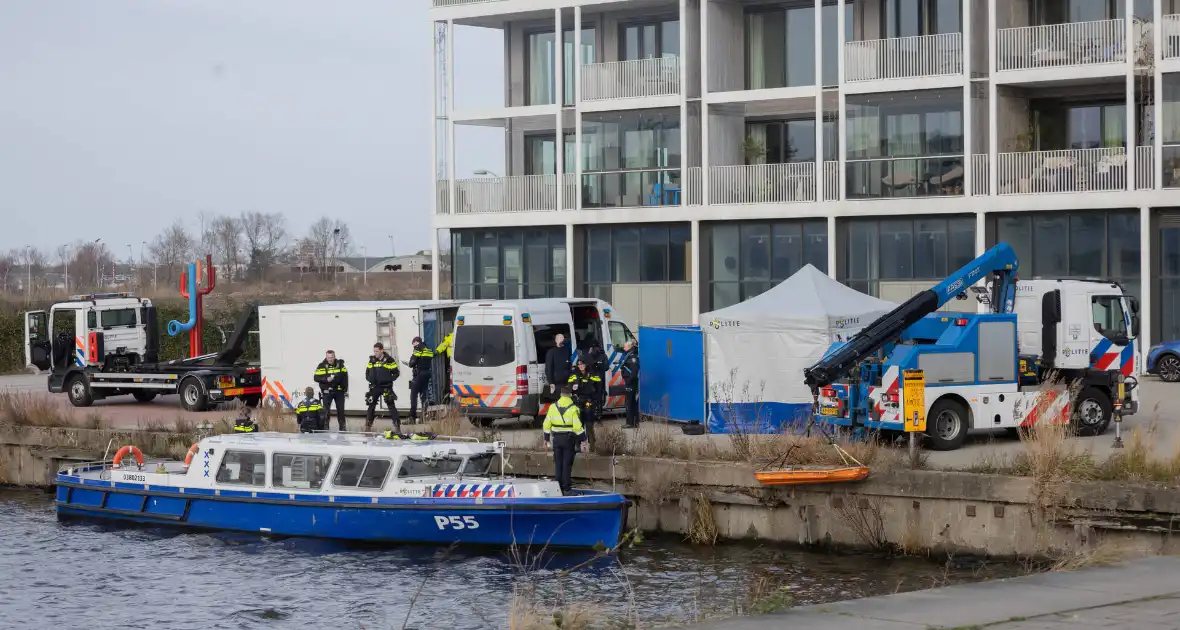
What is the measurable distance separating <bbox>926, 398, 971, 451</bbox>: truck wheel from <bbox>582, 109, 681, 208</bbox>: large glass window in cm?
2075

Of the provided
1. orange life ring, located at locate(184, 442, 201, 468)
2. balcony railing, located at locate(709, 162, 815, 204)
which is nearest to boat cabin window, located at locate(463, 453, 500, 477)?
orange life ring, located at locate(184, 442, 201, 468)

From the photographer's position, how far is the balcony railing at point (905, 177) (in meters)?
38.4

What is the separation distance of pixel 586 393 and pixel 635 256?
65.4 ft

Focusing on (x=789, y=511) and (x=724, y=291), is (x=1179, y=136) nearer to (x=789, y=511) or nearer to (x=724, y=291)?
(x=724, y=291)

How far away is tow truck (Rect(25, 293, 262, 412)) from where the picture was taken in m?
33.2

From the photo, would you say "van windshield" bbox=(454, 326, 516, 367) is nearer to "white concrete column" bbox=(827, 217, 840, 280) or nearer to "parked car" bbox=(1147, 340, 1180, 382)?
"white concrete column" bbox=(827, 217, 840, 280)

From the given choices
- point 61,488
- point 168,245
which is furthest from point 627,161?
point 168,245

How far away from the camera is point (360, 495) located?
70.2 ft

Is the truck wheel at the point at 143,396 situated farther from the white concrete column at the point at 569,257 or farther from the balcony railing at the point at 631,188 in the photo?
the balcony railing at the point at 631,188

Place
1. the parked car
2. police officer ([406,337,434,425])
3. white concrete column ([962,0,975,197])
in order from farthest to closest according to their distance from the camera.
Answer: white concrete column ([962,0,975,197]), the parked car, police officer ([406,337,434,425])

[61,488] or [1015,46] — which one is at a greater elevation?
[1015,46]

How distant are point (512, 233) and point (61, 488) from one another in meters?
21.4

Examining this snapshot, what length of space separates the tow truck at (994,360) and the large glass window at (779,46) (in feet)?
60.9

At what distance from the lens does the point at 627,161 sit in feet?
142
